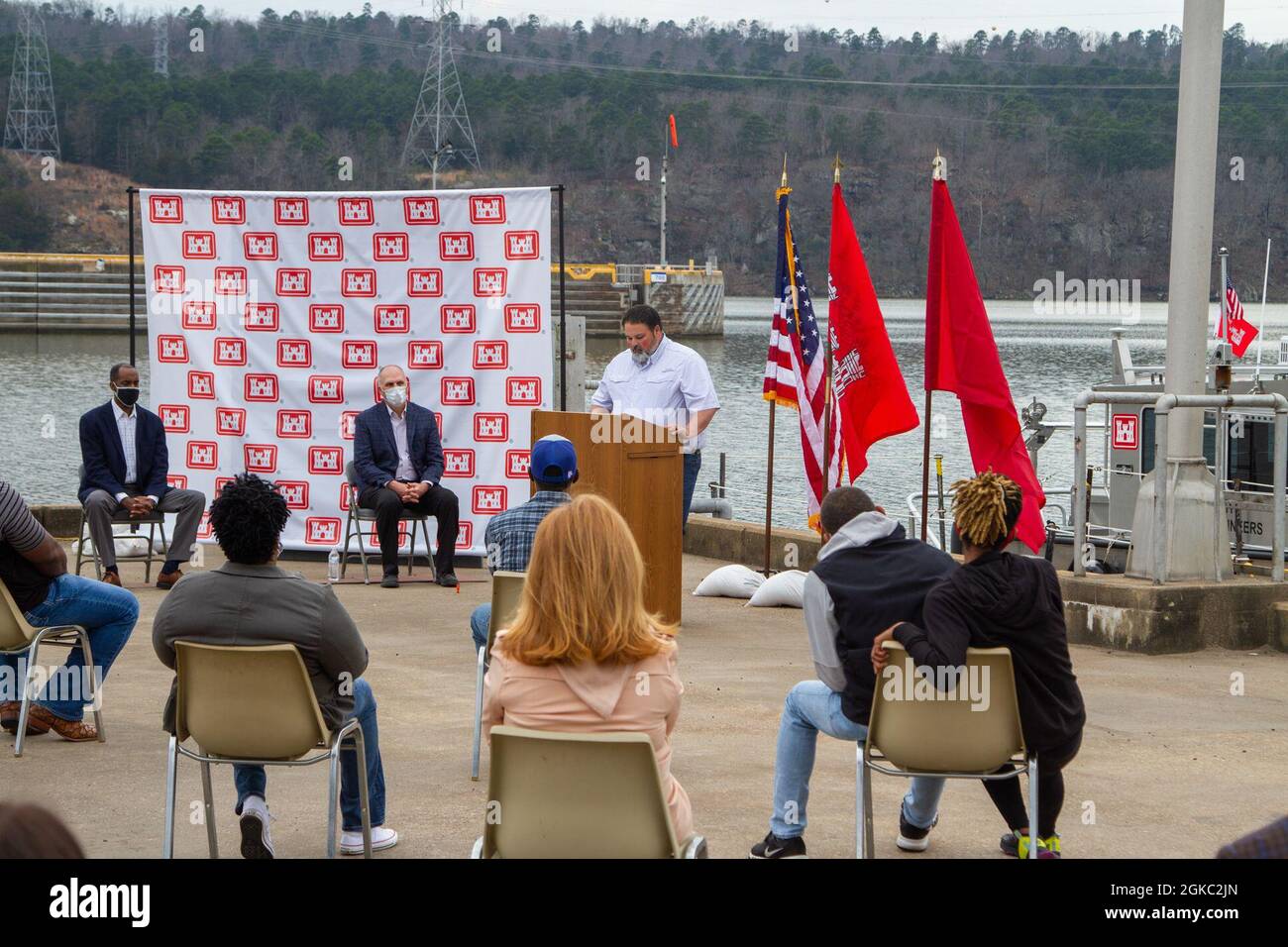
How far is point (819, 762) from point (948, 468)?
2981 cm

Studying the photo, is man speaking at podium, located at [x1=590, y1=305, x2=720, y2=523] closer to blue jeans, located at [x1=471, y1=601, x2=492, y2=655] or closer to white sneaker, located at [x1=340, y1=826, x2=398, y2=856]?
blue jeans, located at [x1=471, y1=601, x2=492, y2=655]

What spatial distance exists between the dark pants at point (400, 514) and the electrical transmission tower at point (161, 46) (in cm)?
11460

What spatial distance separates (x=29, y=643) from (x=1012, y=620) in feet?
12.7

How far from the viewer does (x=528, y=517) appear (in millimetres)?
6680

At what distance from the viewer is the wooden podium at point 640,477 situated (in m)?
8.65

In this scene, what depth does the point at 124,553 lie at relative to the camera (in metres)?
11.9

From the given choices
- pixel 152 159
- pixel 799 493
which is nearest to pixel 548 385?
pixel 799 493

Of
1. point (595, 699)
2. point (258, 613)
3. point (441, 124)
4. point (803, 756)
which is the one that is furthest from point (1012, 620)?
point (441, 124)

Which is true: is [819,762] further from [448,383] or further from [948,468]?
[948,468]

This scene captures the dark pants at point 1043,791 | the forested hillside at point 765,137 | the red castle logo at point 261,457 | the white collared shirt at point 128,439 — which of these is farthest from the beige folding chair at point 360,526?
the forested hillside at point 765,137

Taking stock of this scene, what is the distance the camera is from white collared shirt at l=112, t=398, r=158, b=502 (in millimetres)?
10734

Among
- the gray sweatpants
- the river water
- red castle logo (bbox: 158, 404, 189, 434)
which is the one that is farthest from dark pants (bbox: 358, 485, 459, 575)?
the river water

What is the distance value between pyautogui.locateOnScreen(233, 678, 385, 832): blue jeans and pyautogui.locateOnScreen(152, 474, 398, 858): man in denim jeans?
0.04 meters

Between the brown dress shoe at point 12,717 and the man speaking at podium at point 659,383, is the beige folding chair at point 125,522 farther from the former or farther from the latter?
the brown dress shoe at point 12,717
